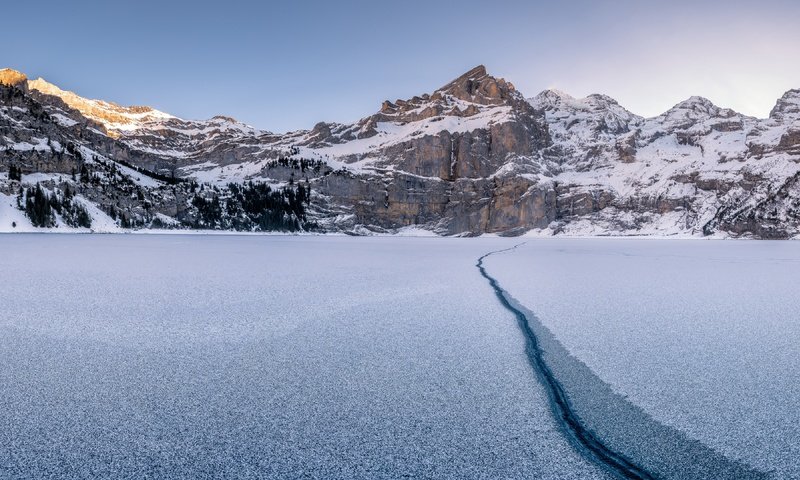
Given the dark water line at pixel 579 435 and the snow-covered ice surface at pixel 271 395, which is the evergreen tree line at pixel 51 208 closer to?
the snow-covered ice surface at pixel 271 395

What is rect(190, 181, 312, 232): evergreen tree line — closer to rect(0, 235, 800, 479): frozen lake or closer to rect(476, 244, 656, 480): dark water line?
rect(0, 235, 800, 479): frozen lake

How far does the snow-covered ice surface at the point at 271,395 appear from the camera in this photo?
290cm

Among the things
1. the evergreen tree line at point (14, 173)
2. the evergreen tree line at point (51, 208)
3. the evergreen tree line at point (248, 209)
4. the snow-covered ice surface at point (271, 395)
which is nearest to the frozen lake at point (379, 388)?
the snow-covered ice surface at point (271, 395)

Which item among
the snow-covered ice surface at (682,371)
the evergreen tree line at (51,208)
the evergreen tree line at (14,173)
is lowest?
the snow-covered ice surface at (682,371)

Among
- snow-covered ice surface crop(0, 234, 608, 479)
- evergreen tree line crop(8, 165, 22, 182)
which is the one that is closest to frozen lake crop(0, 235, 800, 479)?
snow-covered ice surface crop(0, 234, 608, 479)

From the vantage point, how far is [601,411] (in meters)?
3.79

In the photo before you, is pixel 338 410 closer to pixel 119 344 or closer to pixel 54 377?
pixel 54 377

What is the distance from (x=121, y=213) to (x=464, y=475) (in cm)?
15844

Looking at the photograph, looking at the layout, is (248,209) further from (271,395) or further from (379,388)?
(379,388)

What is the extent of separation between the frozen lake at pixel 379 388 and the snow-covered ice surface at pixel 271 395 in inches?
0.8

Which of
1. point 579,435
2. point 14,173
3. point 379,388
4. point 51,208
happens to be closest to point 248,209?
point 51,208

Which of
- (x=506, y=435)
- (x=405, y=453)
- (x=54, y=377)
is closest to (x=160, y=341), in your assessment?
(x=54, y=377)

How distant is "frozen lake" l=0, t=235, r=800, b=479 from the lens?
296 centimetres

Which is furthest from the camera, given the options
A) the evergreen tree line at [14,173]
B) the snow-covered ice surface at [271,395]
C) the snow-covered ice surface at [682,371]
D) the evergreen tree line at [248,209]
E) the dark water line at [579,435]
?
the evergreen tree line at [248,209]
